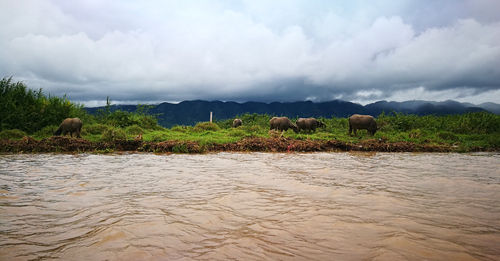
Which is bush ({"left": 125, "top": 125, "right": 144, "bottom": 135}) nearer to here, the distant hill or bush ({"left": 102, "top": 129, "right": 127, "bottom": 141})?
bush ({"left": 102, "top": 129, "right": 127, "bottom": 141})

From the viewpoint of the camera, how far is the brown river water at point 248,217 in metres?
2.31

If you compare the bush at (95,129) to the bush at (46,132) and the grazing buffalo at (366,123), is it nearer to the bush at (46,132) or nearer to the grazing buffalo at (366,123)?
the bush at (46,132)

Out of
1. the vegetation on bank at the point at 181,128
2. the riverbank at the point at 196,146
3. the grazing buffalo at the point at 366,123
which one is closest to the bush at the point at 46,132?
the vegetation on bank at the point at 181,128

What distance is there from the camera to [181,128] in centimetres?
1902

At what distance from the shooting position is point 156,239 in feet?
8.32

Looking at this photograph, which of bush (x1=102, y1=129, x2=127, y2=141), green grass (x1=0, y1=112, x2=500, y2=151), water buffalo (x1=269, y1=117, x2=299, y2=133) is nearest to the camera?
bush (x1=102, y1=129, x2=127, y2=141)

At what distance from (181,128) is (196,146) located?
8436 mm

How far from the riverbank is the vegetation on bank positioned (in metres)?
0.45

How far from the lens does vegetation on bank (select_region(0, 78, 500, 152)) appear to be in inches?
525

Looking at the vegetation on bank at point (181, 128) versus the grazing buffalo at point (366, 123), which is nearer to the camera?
the vegetation on bank at point (181, 128)

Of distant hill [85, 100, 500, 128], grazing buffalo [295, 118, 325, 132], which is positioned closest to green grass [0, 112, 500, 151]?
grazing buffalo [295, 118, 325, 132]

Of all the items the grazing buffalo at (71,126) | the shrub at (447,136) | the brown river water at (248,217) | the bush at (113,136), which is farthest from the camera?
the shrub at (447,136)

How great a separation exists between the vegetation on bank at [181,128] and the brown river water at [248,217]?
7093mm

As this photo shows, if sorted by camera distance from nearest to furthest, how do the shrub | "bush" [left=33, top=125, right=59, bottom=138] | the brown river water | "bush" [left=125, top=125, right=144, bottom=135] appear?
the brown river water, "bush" [left=33, top=125, right=59, bottom=138], the shrub, "bush" [left=125, top=125, right=144, bottom=135]
